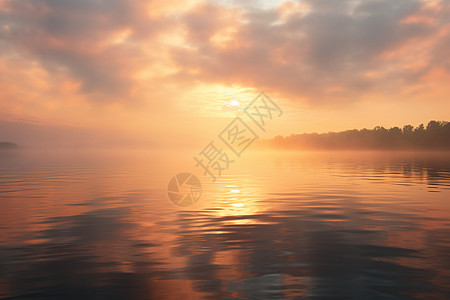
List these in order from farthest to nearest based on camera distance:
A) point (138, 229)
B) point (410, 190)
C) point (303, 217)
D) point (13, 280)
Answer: point (410, 190) < point (303, 217) < point (138, 229) < point (13, 280)

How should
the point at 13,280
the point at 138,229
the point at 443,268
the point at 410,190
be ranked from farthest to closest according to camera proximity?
the point at 410,190 < the point at 138,229 < the point at 443,268 < the point at 13,280

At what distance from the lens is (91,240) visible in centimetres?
1566

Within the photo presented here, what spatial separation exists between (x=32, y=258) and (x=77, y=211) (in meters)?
10.7

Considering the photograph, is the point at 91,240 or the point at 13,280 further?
the point at 91,240

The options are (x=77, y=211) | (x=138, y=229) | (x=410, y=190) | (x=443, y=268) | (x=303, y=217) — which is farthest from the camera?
(x=410, y=190)

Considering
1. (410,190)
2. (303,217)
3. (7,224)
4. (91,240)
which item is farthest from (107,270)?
(410,190)

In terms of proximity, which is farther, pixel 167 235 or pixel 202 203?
pixel 202 203

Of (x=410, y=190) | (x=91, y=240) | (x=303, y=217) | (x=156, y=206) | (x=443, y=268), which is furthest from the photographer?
(x=410, y=190)

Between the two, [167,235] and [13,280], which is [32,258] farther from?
[167,235]

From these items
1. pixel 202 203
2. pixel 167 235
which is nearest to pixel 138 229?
pixel 167 235

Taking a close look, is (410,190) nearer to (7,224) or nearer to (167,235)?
(167,235)

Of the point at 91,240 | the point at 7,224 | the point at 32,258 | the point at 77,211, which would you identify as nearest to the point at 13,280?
the point at 32,258

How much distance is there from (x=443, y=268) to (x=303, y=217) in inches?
382

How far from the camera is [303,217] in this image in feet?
68.6
